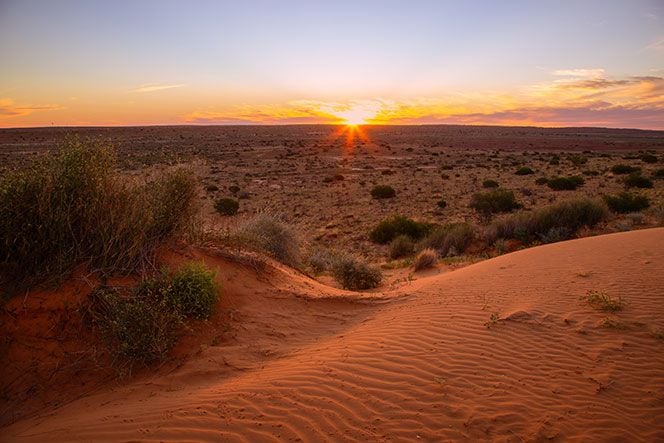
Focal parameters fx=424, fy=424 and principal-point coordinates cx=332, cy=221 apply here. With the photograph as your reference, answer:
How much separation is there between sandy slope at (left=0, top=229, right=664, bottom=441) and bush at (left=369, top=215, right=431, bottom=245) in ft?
26.6

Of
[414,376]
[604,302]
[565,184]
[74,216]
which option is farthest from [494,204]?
[74,216]

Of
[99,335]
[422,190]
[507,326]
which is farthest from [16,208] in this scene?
[422,190]

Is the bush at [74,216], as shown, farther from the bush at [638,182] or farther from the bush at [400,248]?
the bush at [638,182]

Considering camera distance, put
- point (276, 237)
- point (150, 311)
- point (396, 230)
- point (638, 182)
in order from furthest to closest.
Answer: point (638, 182) → point (396, 230) → point (276, 237) → point (150, 311)

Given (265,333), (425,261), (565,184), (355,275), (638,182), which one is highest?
(638,182)

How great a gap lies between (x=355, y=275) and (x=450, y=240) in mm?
5267

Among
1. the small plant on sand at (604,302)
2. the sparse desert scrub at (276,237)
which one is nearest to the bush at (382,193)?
the sparse desert scrub at (276,237)

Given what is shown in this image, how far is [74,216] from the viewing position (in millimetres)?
6016

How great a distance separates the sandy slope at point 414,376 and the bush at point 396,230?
812cm

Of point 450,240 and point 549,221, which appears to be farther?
point 549,221

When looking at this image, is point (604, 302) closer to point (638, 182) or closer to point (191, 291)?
point (191, 291)

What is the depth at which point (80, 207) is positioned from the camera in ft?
19.6

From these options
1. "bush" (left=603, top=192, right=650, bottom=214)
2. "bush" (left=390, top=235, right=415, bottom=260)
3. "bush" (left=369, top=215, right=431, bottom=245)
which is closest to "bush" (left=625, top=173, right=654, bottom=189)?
"bush" (left=603, top=192, right=650, bottom=214)

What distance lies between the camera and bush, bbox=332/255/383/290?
10133mm
